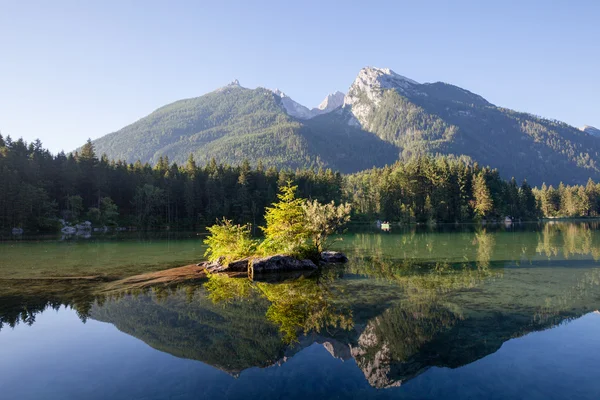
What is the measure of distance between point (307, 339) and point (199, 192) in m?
114

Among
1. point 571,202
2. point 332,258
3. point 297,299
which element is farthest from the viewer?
point 571,202

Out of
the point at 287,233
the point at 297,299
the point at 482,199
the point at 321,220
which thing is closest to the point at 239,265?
the point at 287,233

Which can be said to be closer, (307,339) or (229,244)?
(307,339)

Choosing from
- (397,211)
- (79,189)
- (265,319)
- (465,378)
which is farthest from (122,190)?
(465,378)

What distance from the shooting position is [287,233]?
30406 mm

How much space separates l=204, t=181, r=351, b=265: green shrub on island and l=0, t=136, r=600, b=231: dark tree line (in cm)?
7529

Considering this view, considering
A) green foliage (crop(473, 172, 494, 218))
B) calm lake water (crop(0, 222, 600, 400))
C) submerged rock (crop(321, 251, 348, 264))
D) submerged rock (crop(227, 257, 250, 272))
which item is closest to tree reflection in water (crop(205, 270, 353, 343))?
calm lake water (crop(0, 222, 600, 400))

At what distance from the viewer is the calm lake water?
937cm

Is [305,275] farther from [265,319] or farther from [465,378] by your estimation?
[465,378]

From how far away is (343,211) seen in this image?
33094mm

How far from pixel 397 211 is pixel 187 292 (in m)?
114

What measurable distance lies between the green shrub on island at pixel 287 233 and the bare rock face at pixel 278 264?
120 centimetres

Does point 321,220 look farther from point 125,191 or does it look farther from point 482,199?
point 482,199

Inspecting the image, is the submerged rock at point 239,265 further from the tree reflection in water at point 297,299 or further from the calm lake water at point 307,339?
the calm lake water at point 307,339
